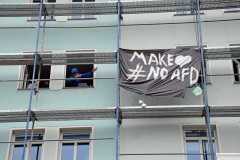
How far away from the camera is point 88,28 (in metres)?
15.3

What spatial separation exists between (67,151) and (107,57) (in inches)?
114

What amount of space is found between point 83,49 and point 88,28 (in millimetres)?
777

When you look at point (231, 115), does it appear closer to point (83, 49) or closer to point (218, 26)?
point (218, 26)

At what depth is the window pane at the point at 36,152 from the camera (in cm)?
1350

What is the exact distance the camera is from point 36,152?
1362 cm

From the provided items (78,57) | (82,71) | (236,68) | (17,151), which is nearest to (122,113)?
(78,57)

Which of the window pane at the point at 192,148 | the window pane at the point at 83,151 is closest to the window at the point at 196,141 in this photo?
the window pane at the point at 192,148

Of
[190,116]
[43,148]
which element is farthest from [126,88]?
[43,148]

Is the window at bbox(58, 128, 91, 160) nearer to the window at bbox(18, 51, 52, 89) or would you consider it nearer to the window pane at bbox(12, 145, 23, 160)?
the window pane at bbox(12, 145, 23, 160)

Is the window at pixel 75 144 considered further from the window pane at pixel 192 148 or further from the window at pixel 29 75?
the window pane at pixel 192 148

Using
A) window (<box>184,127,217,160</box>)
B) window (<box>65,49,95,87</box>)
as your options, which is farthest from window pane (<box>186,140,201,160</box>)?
window (<box>65,49,95,87</box>)

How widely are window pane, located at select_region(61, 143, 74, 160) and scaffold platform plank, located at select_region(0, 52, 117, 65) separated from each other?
2.38m

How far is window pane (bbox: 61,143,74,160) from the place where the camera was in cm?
1349

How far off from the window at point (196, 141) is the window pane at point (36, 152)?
4.07m
